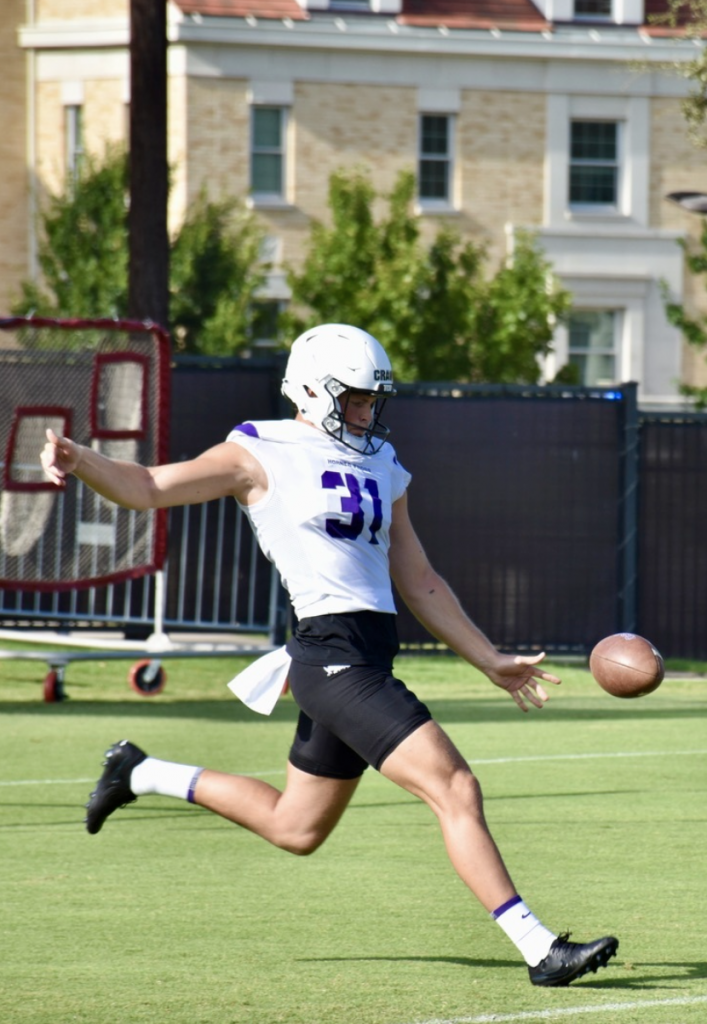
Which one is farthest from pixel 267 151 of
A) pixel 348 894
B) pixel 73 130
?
pixel 348 894

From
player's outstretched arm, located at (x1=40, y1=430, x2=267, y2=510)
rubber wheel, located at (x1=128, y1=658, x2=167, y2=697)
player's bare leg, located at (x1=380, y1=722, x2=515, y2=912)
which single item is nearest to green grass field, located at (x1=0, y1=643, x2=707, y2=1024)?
player's bare leg, located at (x1=380, y1=722, x2=515, y2=912)

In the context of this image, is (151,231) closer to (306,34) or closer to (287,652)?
(287,652)

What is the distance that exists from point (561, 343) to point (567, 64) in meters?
5.65

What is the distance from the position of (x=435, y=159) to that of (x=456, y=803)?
114ft

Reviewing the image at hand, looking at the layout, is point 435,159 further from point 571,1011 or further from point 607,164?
point 571,1011

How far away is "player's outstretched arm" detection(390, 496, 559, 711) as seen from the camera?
6547 mm

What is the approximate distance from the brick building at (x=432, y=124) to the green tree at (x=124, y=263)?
3.13 metres

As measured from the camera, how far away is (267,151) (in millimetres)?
38562

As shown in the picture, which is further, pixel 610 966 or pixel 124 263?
pixel 124 263

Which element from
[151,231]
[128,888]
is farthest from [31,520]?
[128,888]

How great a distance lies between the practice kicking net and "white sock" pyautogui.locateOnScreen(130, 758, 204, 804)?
8268 millimetres

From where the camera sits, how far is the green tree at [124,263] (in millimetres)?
33188

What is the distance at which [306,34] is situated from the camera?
37844 millimetres

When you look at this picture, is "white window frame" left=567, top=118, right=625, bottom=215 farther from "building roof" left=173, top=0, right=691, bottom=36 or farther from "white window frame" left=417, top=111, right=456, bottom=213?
"white window frame" left=417, top=111, right=456, bottom=213
